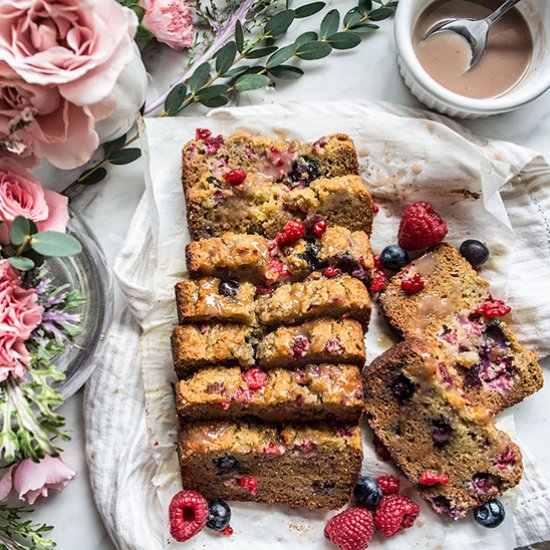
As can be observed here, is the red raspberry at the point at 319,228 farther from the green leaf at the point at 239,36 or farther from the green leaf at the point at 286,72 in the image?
the green leaf at the point at 239,36

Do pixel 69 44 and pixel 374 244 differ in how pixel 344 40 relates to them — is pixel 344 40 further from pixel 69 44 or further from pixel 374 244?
pixel 69 44

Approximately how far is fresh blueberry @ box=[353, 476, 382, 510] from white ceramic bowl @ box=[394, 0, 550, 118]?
1.76m

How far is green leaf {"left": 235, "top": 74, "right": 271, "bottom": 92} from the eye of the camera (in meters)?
3.66

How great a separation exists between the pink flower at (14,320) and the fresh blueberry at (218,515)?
1231 millimetres

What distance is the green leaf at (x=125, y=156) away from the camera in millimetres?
3627

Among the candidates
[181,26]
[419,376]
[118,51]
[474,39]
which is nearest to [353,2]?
[474,39]

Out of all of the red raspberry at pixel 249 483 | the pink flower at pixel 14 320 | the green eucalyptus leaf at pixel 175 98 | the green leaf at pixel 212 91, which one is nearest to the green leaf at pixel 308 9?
the green leaf at pixel 212 91

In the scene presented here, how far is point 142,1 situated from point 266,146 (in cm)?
86

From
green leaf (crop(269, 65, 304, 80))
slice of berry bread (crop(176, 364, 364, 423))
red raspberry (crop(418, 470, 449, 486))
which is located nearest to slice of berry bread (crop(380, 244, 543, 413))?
red raspberry (crop(418, 470, 449, 486))

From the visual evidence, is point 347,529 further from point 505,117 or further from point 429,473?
point 505,117

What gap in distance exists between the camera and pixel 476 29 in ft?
11.8

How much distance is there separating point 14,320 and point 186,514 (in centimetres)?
131

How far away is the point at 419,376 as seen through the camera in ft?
11.1

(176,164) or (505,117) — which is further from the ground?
(505,117)
